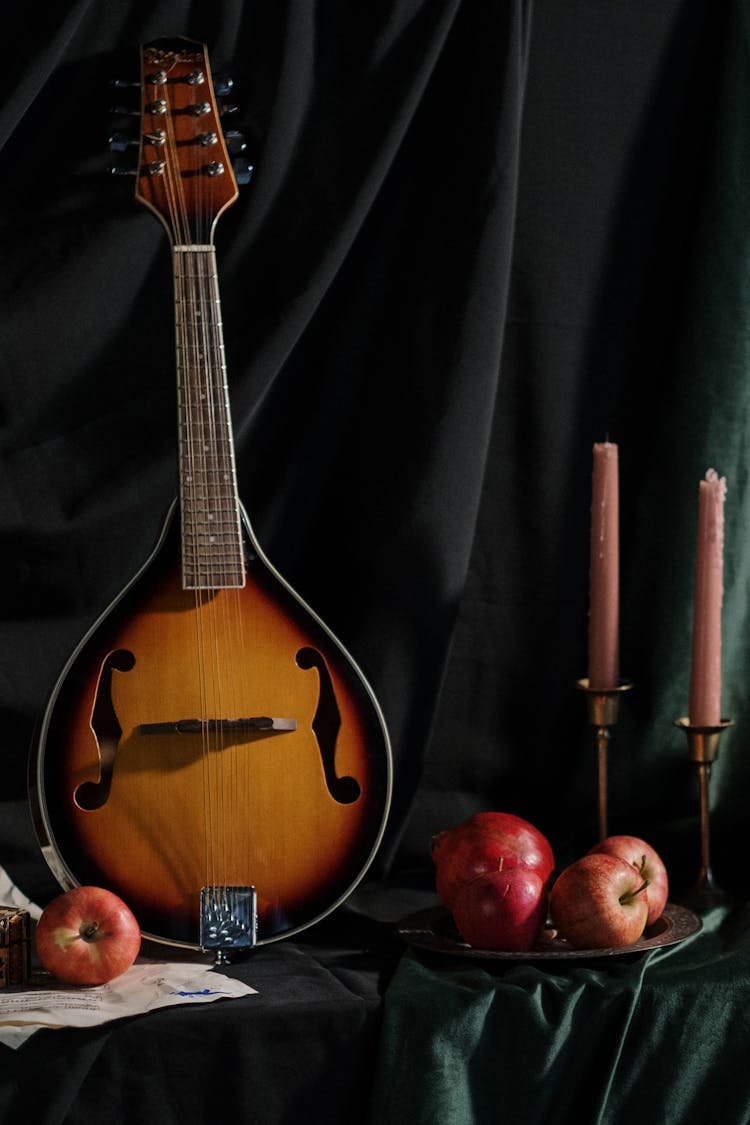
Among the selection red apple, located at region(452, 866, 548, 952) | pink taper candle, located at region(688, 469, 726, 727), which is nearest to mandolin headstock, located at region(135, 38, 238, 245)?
pink taper candle, located at region(688, 469, 726, 727)

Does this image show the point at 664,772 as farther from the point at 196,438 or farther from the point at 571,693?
the point at 196,438

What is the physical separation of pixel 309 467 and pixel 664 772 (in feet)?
2.03

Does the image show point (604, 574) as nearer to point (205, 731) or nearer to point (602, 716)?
point (602, 716)

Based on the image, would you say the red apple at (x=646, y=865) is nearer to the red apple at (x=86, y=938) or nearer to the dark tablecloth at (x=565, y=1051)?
the dark tablecloth at (x=565, y=1051)

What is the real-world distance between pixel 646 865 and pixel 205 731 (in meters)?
0.50

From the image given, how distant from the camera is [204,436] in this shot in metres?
1.46

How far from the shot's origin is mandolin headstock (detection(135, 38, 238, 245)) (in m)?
1.50

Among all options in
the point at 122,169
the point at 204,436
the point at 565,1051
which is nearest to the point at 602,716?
the point at 565,1051

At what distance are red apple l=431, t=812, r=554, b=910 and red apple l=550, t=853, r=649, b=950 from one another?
0.17ft

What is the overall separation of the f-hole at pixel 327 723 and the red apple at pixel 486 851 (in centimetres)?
13

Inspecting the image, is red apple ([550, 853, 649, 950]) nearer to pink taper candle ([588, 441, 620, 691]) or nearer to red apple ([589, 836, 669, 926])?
red apple ([589, 836, 669, 926])

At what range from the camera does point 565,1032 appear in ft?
4.21

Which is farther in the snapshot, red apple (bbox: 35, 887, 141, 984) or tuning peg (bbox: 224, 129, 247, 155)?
tuning peg (bbox: 224, 129, 247, 155)

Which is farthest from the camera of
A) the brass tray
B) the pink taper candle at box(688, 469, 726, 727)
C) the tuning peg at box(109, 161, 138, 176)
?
the pink taper candle at box(688, 469, 726, 727)
